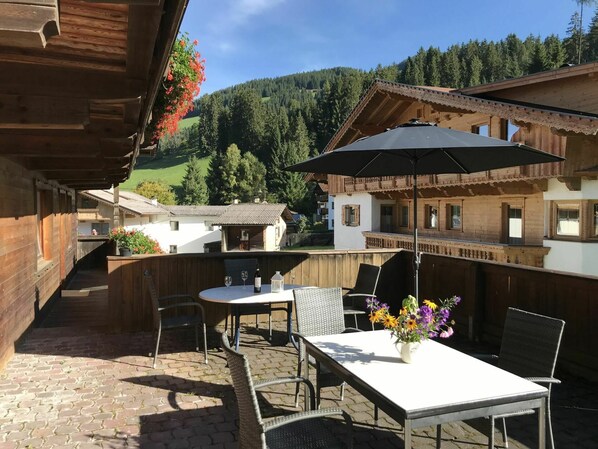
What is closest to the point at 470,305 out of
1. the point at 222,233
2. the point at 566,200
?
the point at 566,200

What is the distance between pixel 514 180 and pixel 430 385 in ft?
41.9

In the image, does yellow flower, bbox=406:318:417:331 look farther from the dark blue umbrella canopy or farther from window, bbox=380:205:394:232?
window, bbox=380:205:394:232

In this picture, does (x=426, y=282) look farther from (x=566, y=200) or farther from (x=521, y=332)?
(x=566, y=200)

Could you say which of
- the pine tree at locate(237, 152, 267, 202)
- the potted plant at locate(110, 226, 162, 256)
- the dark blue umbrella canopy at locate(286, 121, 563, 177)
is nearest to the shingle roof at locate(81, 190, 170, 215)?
the potted plant at locate(110, 226, 162, 256)

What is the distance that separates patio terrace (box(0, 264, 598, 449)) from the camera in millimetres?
3580

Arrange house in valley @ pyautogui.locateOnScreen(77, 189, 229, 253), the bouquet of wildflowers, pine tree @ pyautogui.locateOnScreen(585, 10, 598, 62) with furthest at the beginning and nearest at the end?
1. pine tree @ pyautogui.locateOnScreen(585, 10, 598, 62)
2. house in valley @ pyautogui.locateOnScreen(77, 189, 229, 253)
3. the bouquet of wildflowers

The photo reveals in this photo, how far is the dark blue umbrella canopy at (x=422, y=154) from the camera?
3848 millimetres

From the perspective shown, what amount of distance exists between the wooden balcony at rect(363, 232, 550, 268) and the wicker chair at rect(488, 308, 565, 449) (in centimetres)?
728

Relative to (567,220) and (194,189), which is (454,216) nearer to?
(567,220)

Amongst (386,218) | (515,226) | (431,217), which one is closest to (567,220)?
(515,226)

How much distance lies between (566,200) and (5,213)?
539 inches

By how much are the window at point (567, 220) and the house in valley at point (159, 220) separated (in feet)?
92.2

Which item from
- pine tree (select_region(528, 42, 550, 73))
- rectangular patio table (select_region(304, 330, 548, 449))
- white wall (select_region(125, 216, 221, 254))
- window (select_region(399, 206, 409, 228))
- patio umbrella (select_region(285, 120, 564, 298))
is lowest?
white wall (select_region(125, 216, 221, 254))

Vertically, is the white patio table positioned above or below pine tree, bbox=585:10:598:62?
below
